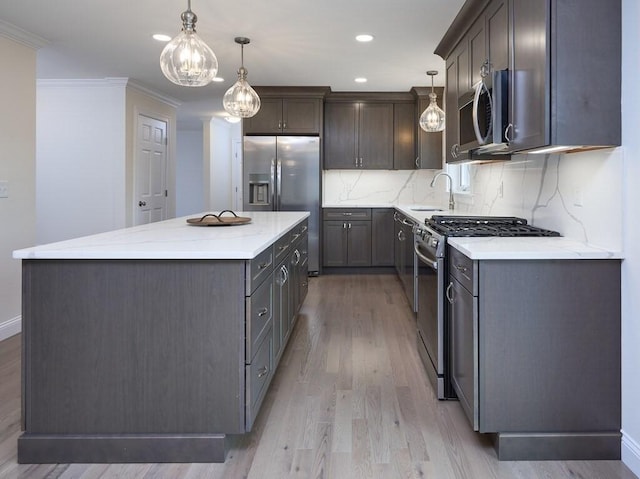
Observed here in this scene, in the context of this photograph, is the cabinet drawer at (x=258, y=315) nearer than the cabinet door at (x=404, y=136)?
Yes

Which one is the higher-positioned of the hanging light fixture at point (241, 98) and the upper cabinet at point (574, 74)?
the hanging light fixture at point (241, 98)

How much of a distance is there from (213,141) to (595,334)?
830 cm

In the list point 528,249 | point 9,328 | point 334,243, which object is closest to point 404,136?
point 334,243

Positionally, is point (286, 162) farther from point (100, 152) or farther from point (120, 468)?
point (120, 468)

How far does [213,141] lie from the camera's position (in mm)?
9375

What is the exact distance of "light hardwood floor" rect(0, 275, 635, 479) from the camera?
1938mm

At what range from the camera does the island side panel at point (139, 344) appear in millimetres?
1970

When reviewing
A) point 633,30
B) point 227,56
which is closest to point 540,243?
point 633,30

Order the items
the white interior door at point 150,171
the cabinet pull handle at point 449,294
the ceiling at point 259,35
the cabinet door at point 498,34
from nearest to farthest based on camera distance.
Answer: the cabinet pull handle at point 449,294
the cabinet door at point 498,34
the ceiling at point 259,35
the white interior door at point 150,171

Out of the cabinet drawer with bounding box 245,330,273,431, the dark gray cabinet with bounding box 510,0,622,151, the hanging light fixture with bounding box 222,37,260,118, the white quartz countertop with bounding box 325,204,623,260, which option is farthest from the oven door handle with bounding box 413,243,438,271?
the hanging light fixture with bounding box 222,37,260,118

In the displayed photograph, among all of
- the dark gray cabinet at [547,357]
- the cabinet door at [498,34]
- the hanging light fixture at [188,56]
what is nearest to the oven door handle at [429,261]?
the dark gray cabinet at [547,357]

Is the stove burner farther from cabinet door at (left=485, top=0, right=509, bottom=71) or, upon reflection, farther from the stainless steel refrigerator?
the stainless steel refrigerator

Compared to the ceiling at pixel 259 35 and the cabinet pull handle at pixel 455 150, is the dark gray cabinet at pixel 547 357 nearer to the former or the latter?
the cabinet pull handle at pixel 455 150

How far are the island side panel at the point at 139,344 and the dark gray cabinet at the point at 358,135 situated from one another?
500 centimetres
